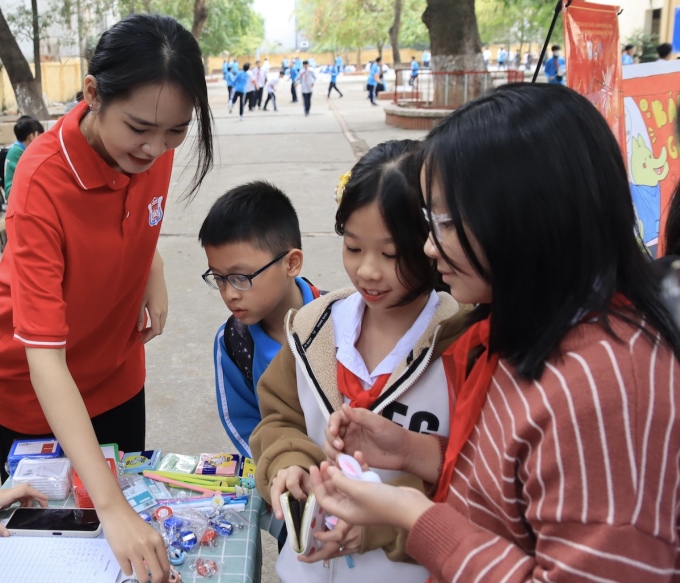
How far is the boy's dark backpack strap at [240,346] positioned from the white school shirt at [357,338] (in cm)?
39

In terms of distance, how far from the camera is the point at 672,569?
2.48ft

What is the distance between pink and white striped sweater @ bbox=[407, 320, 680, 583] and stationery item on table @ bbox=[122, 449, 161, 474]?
91cm

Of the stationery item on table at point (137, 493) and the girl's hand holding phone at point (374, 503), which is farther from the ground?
the girl's hand holding phone at point (374, 503)

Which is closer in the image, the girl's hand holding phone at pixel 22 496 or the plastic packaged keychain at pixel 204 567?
the plastic packaged keychain at pixel 204 567

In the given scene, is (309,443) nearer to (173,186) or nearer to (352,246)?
(352,246)

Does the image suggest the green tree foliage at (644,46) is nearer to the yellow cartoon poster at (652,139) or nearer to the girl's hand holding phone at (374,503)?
the yellow cartoon poster at (652,139)

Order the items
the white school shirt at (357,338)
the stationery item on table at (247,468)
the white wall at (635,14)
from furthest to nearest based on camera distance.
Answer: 1. the white wall at (635,14)
2. the stationery item on table at (247,468)
3. the white school shirt at (357,338)

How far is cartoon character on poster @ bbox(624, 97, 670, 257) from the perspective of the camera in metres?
2.58

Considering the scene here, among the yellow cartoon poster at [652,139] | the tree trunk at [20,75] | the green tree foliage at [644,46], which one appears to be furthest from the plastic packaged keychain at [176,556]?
the green tree foliage at [644,46]

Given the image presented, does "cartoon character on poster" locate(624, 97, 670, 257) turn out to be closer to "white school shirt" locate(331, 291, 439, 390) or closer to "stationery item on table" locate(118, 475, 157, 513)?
"white school shirt" locate(331, 291, 439, 390)

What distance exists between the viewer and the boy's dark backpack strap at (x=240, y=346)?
5.61 ft

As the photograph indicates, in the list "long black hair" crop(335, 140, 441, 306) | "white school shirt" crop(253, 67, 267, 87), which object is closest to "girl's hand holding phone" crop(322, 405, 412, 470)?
"long black hair" crop(335, 140, 441, 306)

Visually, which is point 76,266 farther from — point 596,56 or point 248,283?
point 596,56

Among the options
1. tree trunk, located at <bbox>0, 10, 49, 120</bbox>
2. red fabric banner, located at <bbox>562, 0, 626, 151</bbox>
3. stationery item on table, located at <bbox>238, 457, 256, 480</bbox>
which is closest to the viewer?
stationery item on table, located at <bbox>238, 457, 256, 480</bbox>
